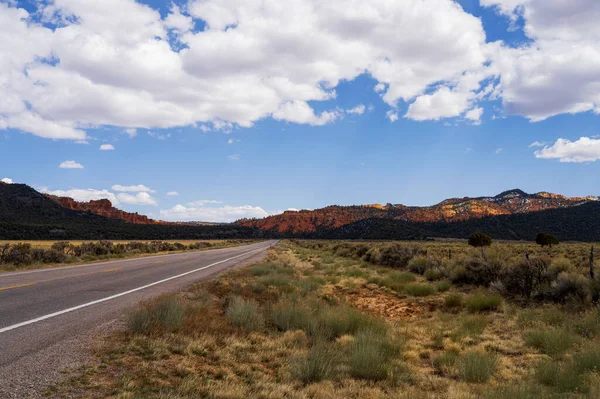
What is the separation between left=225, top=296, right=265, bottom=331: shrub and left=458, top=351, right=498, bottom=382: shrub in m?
4.08

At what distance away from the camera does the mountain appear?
135375 mm

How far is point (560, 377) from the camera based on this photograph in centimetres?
612

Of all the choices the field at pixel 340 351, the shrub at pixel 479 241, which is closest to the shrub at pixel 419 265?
the field at pixel 340 351

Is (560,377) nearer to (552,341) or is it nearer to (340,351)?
(552,341)

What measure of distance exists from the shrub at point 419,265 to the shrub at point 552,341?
1307cm

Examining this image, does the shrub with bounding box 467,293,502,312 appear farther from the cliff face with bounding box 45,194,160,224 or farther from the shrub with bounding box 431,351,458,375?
the cliff face with bounding box 45,194,160,224

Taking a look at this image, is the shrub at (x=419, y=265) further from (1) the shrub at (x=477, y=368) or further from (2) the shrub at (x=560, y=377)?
(2) the shrub at (x=560, y=377)

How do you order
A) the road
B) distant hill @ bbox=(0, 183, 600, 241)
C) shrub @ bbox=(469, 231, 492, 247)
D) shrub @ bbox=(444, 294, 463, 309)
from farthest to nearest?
1. distant hill @ bbox=(0, 183, 600, 241)
2. shrub @ bbox=(469, 231, 492, 247)
3. shrub @ bbox=(444, 294, 463, 309)
4. the road

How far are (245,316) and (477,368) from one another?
461cm

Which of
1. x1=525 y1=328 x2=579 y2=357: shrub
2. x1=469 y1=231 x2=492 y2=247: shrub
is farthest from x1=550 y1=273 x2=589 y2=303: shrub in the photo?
x1=469 y1=231 x2=492 y2=247: shrub

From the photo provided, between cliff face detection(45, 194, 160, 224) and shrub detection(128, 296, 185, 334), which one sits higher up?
cliff face detection(45, 194, 160, 224)

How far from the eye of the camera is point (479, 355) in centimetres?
732

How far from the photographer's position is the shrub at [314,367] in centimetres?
613

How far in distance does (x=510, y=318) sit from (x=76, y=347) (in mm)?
10672
